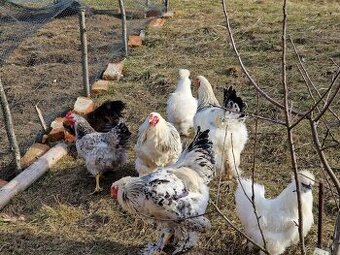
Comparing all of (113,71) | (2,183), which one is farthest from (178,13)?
(2,183)

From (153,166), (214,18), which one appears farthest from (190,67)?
(153,166)

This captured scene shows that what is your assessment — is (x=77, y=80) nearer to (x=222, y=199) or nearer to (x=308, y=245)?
(x=222, y=199)

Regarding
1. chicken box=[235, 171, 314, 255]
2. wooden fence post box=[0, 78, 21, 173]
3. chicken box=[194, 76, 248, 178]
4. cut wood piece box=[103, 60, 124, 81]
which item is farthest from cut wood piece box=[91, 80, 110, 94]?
chicken box=[235, 171, 314, 255]

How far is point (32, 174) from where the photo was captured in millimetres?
4449

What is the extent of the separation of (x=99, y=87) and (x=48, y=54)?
168 centimetres

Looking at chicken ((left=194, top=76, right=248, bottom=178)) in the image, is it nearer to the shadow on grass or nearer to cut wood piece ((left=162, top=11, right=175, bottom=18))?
the shadow on grass

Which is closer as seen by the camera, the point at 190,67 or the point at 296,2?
the point at 190,67

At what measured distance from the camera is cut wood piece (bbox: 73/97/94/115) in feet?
18.4

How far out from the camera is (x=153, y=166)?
426 centimetres

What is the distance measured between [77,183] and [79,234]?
0.78 m

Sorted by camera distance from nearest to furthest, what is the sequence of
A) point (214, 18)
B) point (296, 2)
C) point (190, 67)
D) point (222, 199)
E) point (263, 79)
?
point (222, 199), point (263, 79), point (190, 67), point (214, 18), point (296, 2)

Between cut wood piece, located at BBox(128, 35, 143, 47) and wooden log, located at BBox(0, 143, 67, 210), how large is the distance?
3.22 meters

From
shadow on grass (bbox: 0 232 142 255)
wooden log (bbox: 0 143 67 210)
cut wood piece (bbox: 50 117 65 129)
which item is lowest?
shadow on grass (bbox: 0 232 142 255)

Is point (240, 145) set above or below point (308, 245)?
above
